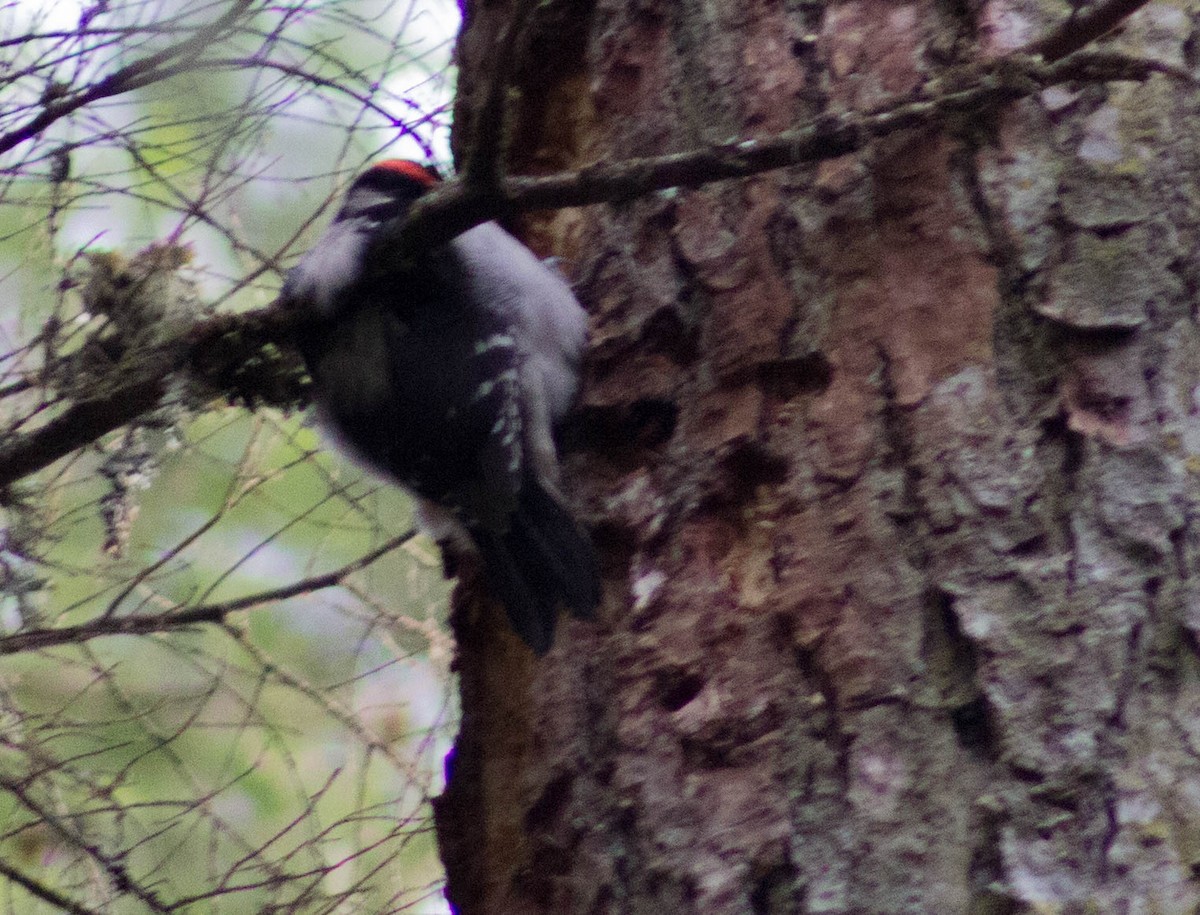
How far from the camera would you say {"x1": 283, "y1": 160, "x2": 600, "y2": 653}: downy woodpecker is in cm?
216

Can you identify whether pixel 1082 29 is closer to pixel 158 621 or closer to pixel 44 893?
pixel 158 621

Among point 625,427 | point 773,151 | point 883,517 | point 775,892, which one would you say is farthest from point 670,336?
point 775,892

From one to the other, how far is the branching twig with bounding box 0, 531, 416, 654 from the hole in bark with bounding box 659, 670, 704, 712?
3.73ft

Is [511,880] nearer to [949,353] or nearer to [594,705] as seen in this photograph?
[594,705]

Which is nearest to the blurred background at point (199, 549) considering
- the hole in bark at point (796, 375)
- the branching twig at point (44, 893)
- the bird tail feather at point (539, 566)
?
the branching twig at point (44, 893)

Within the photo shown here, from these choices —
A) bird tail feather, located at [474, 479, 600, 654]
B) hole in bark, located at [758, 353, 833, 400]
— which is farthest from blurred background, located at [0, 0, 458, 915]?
hole in bark, located at [758, 353, 833, 400]

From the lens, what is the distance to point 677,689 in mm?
1608

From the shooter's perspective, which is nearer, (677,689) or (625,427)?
(677,689)

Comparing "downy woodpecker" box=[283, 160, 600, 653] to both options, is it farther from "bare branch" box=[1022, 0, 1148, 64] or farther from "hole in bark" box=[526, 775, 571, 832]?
"bare branch" box=[1022, 0, 1148, 64]

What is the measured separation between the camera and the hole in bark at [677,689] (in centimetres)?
159

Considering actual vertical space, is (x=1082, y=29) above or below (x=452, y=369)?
below

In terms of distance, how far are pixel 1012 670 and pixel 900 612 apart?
140 mm

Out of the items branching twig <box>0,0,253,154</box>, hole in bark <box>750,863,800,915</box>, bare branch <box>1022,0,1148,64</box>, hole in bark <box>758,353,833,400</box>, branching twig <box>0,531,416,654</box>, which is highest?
branching twig <box>0,0,253,154</box>

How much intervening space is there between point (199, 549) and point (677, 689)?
5.64 ft
